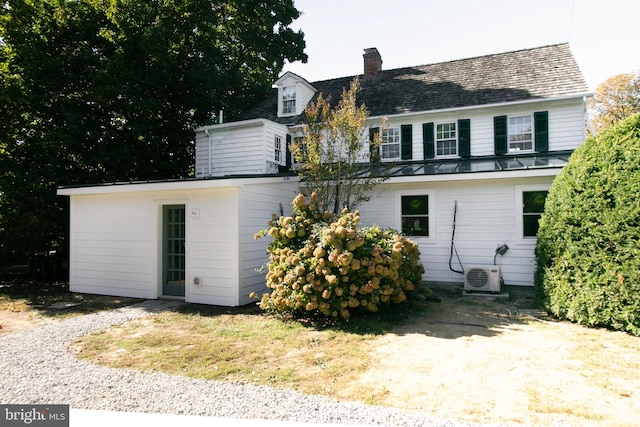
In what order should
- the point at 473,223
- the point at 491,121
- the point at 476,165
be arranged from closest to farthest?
the point at 473,223
the point at 476,165
the point at 491,121

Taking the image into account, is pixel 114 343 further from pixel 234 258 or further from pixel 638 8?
pixel 638 8

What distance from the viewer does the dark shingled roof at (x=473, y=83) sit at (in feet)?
40.3

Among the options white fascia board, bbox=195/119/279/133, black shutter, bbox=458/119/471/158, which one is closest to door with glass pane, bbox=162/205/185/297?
white fascia board, bbox=195/119/279/133

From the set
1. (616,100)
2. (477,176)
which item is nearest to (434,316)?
(477,176)

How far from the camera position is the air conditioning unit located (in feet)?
29.2

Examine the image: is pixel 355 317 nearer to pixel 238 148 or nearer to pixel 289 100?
pixel 238 148

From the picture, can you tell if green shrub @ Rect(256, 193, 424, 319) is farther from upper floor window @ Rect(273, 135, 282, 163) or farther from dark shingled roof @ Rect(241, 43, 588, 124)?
dark shingled roof @ Rect(241, 43, 588, 124)

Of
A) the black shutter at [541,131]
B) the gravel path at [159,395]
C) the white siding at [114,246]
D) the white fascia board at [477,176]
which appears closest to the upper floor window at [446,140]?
the black shutter at [541,131]

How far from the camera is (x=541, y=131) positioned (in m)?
11.8

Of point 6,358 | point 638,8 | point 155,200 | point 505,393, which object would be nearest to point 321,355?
point 505,393

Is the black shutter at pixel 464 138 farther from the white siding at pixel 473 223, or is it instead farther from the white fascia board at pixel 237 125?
the white fascia board at pixel 237 125

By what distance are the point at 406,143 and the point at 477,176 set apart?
3.92 m

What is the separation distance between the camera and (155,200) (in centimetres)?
928

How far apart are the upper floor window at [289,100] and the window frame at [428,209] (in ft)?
22.9
